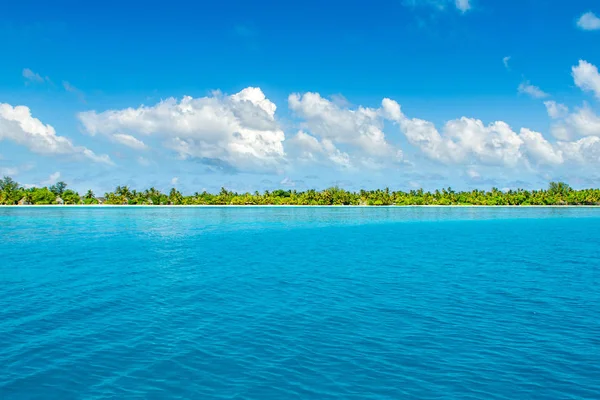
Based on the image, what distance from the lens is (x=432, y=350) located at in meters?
19.1

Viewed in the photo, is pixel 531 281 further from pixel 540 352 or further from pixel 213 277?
pixel 213 277

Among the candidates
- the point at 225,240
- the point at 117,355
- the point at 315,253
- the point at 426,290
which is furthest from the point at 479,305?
the point at 225,240

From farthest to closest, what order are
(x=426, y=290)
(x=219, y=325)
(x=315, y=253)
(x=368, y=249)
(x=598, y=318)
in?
(x=368, y=249) < (x=315, y=253) < (x=426, y=290) < (x=598, y=318) < (x=219, y=325)

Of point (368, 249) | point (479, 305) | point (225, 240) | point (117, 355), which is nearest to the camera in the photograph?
point (117, 355)

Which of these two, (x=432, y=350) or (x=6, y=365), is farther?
(x=432, y=350)

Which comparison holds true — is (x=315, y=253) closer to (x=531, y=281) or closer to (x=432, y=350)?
(x=531, y=281)

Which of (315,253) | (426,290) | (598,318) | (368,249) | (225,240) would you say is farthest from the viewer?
(225,240)

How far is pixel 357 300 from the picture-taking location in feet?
93.7

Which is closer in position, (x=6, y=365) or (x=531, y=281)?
(x=6, y=365)

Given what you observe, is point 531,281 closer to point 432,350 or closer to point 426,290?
point 426,290

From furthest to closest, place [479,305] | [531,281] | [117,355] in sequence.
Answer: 1. [531,281]
2. [479,305]
3. [117,355]

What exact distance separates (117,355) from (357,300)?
603 inches

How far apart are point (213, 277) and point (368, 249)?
2820cm

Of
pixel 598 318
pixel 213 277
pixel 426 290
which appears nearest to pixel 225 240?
pixel 213 277
